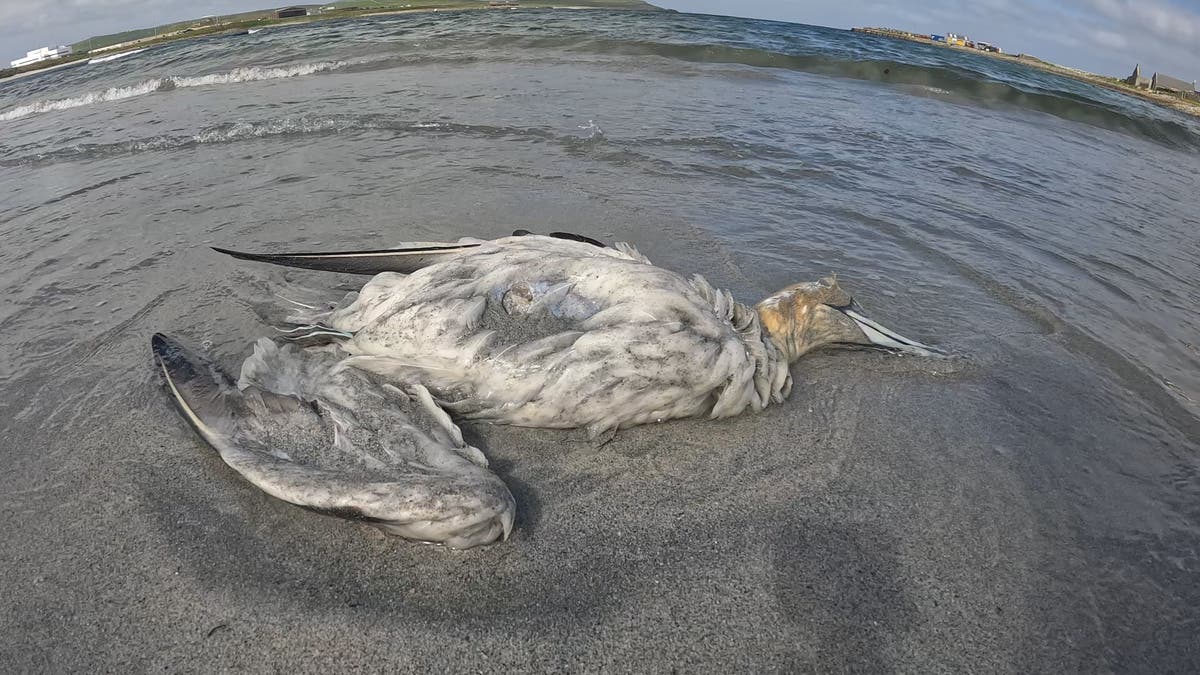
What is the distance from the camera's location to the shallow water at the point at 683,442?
2.22 metres

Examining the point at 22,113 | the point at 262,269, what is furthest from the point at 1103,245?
the point at 22,113

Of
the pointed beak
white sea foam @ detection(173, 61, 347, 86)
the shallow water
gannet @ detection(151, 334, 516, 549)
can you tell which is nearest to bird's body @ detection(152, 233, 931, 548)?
gannet @ detection(151, 334, 516, 549)

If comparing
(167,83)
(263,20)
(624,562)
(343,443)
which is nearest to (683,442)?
(624,562)

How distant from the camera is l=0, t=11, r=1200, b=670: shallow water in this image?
222 centimetres

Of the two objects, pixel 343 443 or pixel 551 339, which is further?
pixel 551 339

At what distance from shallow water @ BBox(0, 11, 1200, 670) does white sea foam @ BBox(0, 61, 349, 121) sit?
6.91 m

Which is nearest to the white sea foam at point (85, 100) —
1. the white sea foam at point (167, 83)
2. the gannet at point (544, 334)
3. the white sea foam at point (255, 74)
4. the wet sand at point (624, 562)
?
the white sea foam at point (167, 83)

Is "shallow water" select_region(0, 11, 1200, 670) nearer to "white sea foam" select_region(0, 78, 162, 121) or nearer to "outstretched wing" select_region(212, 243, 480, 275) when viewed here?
"outstretched wing" select_region(212, 243, 480, 275)

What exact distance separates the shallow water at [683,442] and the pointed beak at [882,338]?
0.44 feet

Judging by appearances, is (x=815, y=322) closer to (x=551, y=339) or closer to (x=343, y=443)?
(x=551, y=339)

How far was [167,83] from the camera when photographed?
15.4m

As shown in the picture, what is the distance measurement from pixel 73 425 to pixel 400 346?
1653mm

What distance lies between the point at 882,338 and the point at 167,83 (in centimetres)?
1793

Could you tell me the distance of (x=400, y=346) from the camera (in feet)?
9.91
